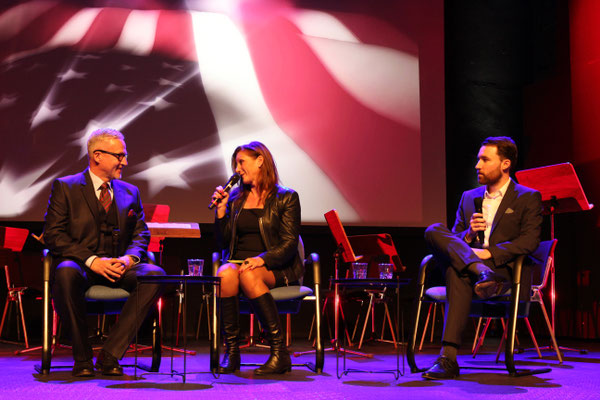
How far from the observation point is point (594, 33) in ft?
19.8

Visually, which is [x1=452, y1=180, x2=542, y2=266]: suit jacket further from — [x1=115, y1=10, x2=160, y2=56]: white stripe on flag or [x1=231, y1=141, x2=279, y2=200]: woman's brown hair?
[x1=115, y1=10, x2=160, y2=56]: white stripe on flag

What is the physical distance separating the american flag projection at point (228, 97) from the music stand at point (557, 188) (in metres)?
1.53

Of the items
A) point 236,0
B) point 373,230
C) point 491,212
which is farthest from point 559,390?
point 236,0

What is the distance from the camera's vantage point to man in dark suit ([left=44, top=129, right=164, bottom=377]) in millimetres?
3156

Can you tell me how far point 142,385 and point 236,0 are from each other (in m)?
4.12

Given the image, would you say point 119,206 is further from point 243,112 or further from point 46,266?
point 243,112

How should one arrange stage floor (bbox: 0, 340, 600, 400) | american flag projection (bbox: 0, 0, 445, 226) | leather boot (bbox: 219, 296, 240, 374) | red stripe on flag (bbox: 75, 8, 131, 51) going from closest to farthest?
stage floor (bbox: 0, 340, 600, 400)
leather boot (bbox: 219, 296, 240, 374)
american flag projection (bbox: 0, 0, 445, 226)
red stripe on flag (bbox: 75, 8, 131, 51)

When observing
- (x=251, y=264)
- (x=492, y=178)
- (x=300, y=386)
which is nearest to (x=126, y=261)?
(x=251, y=264)

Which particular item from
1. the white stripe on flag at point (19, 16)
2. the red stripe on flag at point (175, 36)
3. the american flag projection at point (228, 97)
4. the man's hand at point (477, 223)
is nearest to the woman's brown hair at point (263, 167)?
the man's hand at point (477, 223)

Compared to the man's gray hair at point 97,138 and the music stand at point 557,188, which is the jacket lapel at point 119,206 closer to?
the man's gray hair at point 97,138

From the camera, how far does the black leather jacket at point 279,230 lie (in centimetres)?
355

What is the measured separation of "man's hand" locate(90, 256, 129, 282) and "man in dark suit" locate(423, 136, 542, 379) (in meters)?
1.53

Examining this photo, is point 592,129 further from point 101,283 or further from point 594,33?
point 101,283

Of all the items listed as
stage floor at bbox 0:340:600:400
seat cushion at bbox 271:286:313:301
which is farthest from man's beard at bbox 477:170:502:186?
seat cushion at bbox 271:286:313:301
